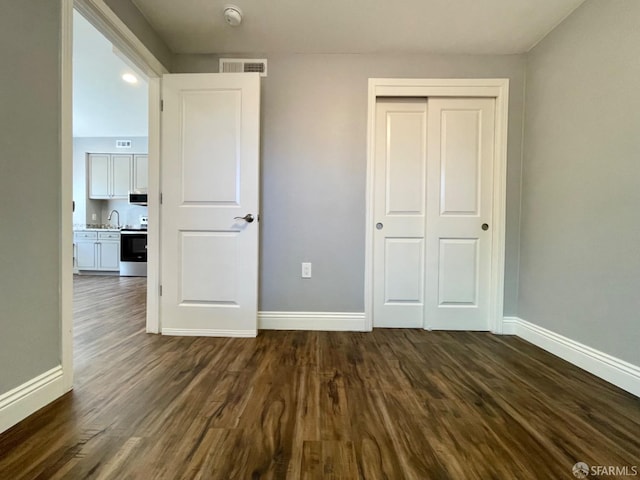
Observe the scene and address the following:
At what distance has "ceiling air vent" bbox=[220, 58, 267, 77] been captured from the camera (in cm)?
235

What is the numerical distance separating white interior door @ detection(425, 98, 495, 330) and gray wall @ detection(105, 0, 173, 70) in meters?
2.21

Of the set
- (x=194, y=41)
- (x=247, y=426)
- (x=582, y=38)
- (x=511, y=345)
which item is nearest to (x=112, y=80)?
(x=194, y=41)

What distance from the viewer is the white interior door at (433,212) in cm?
241

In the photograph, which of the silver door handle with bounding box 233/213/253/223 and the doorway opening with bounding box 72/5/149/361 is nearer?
the silver door handle with bounding box 233/213/253/223

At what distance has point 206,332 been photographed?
223 cm

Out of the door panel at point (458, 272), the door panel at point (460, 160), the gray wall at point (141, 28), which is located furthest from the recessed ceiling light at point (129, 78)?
the door panel at point (458, 272)

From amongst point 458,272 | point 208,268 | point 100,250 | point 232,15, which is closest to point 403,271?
point 458,272

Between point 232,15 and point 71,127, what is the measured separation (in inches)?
49.4

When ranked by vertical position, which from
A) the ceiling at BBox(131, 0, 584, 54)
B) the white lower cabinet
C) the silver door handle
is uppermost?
the ceiling at BBox(131, 0, 584, 54)

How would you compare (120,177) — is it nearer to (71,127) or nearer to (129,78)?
(129,78)

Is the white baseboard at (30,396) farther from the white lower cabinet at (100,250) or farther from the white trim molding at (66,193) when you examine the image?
the white lower cabinet at (100,250)

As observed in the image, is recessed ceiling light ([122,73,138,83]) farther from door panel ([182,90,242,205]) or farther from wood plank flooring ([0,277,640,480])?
wood plank flooring ([0,277,640,480])

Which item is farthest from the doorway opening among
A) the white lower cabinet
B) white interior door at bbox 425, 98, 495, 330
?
white interior door at bbox 425, 98, 495, 330

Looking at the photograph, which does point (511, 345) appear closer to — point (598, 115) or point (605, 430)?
point (605, 430)
